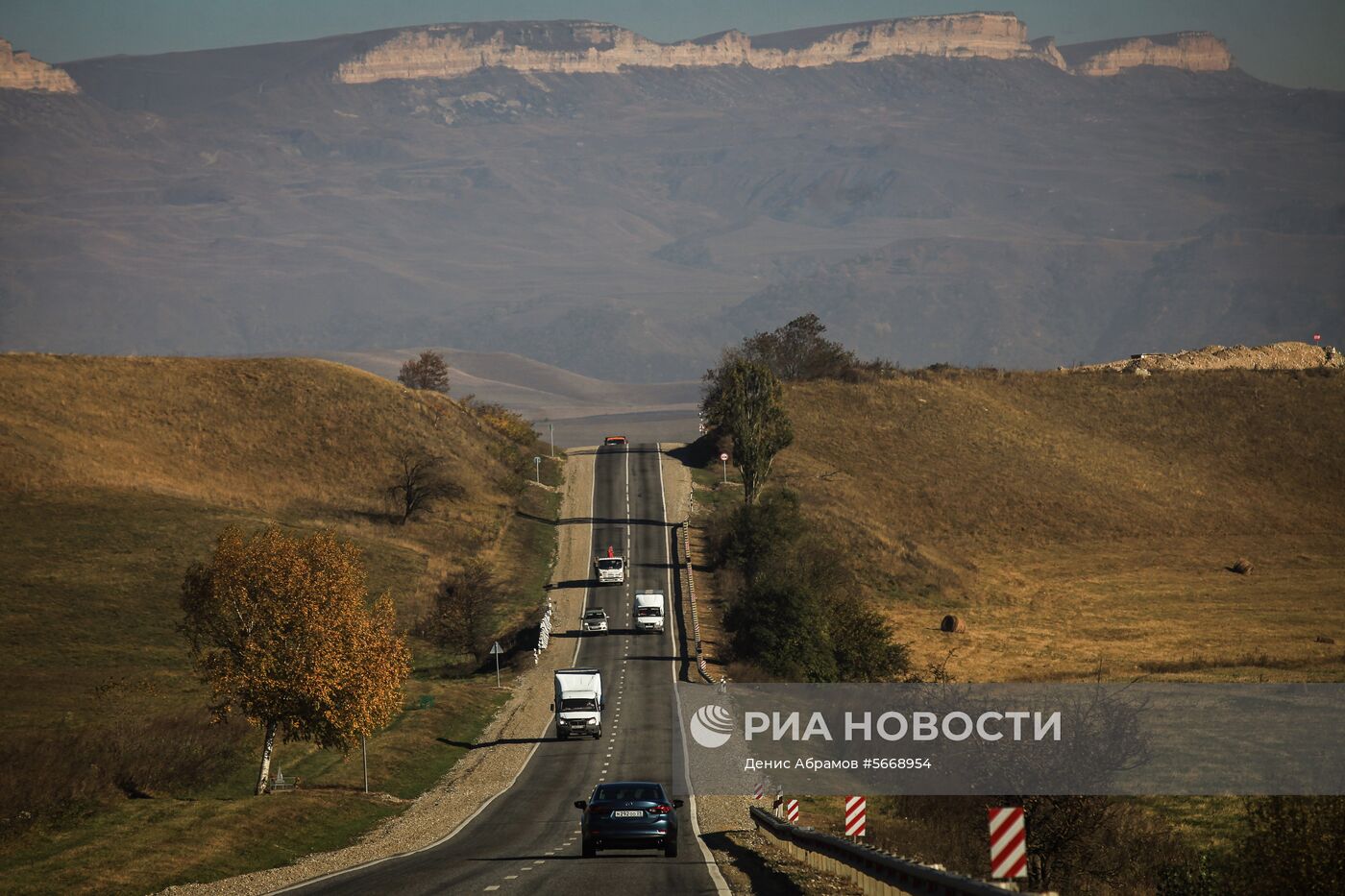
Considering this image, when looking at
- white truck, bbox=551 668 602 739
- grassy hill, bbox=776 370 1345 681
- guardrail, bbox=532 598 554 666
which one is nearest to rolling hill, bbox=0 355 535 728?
guardrail, bbox=532 598 554 666

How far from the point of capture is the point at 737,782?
156 ft

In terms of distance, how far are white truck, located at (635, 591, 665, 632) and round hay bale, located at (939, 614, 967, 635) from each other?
56.2 ft

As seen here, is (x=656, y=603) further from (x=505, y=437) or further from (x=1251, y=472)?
(x=1251, y=472)

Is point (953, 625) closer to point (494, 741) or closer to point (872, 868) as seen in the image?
point (494, 741)

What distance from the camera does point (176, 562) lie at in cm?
8256

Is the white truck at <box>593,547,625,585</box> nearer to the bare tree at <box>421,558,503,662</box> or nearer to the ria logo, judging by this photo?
the bare tree at <box>421,558,503,662</box>

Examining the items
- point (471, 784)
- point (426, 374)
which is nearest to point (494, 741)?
point (471, 784)

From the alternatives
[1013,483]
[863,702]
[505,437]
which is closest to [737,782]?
[863,702]

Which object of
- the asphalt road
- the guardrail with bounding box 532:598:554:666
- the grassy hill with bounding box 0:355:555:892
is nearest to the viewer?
the asphalt road

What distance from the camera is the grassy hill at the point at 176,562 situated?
39281 mm

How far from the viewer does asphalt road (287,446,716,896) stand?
28.2 m

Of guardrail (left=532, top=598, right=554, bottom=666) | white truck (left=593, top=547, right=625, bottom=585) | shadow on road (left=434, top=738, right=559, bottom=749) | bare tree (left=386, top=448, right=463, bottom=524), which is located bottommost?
shadow on road (left=434, top=738, right=559, bottom=749)

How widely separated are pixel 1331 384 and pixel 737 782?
118790 millimetres

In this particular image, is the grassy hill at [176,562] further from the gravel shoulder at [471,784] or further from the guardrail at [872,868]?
the guardrail at [872,868]
